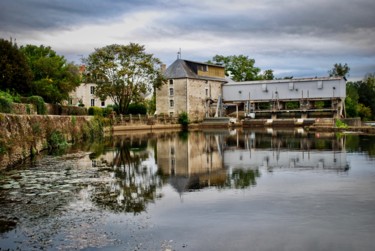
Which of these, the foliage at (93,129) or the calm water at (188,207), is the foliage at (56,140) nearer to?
the calm water at (188,207)

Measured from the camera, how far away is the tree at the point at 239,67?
278 ft

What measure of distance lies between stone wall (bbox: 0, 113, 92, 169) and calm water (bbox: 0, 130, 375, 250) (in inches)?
32.0

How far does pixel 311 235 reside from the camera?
7441 mm

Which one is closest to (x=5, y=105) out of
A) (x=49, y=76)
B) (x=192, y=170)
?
(x=192, y=170)

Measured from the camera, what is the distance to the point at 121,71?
53.1 metres

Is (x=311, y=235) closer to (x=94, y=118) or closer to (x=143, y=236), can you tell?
(x=143, y=236)

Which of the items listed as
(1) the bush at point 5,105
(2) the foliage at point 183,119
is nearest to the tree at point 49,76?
(1) the bush at point 5,105

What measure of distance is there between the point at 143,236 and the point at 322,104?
74165 mm

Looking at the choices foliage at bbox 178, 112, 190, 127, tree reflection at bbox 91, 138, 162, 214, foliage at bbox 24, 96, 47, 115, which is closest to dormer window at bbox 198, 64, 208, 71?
foliage at bbox 178, 112, 190, 127

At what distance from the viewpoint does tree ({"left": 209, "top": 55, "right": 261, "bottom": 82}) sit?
84750 millimetres


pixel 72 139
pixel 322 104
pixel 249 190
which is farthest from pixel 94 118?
pixel 322 104

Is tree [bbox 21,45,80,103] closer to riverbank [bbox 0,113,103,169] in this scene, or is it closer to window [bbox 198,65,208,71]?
riverbank [bbox 0,113,103,169]

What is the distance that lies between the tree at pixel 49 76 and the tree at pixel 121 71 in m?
4.14

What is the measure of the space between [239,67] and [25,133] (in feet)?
229
